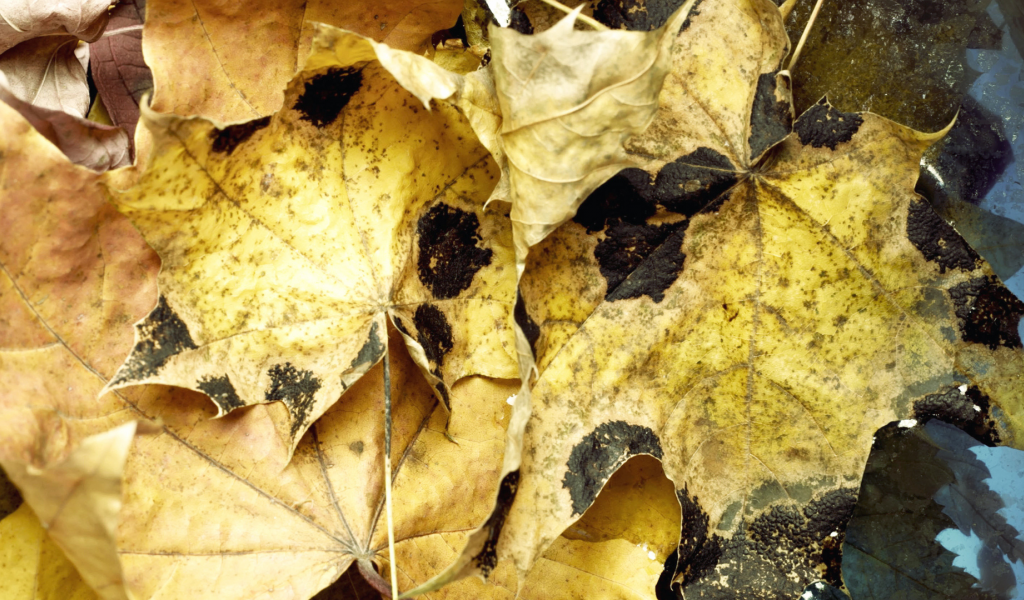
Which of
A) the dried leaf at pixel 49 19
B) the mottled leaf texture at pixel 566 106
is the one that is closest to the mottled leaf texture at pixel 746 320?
the mottled leaf texture at pixel 566 106

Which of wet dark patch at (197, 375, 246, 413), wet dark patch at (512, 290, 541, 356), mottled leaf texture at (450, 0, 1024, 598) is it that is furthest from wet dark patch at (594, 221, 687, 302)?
wet dark patch at (197, 375, 246, 413)

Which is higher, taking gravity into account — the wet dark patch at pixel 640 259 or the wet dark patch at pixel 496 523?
the wet dark patch at pixel 640 259

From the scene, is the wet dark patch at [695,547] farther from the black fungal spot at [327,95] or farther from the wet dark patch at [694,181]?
the black fungal spot at [327,95]

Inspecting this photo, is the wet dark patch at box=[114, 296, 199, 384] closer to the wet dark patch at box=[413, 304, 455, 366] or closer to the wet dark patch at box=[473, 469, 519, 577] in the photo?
the wet dark patch at box=[413, 304, 455, 366]

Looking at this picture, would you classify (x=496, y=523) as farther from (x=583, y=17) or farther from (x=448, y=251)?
Result: (x=583, y=17)

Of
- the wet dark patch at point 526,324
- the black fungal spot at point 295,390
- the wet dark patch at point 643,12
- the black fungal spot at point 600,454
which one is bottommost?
the black fungal spot at point 600,454

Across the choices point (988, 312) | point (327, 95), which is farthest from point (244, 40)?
point (988, 312)

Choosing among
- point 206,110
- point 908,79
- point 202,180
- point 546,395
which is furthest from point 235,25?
point 908,79

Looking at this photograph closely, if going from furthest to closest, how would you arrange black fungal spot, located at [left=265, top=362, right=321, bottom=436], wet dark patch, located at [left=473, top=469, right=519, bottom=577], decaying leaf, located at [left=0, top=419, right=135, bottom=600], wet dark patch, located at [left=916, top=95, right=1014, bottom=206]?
wet dark patch, located at [left=916, top=95, right=1014, bottom=206] → black fungal spot, located at [left=265, top=362, right=321, bottom=436] → wet dark patch, located at [left=473, top=469, right=519, bottom=577] → decaying leaf, located at [left=0, top=419, right=135, bottom=600]
